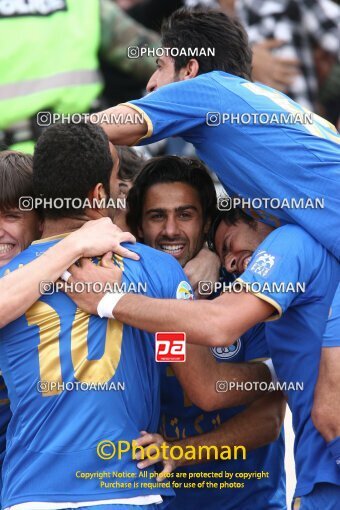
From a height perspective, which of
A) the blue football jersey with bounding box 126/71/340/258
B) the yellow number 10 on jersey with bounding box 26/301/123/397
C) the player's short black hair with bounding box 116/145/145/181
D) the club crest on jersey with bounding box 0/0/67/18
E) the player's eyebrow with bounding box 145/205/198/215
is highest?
the club crest on jersey with bounding box 0/0/67/18

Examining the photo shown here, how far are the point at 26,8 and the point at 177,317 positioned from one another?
308 cm

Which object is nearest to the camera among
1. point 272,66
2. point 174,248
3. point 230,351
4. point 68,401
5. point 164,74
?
point 68,401

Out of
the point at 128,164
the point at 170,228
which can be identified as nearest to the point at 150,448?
the point at 170,228

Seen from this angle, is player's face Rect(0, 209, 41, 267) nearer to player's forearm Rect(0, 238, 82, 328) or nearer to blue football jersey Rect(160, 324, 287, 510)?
player's forearm Rect(0, 238, 82, 328)

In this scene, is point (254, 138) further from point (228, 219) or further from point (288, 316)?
point (288, 316)

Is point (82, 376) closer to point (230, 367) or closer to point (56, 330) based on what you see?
point (56, 330)

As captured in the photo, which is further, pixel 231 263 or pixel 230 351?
pixel 231 263

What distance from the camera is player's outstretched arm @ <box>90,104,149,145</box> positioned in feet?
15.0

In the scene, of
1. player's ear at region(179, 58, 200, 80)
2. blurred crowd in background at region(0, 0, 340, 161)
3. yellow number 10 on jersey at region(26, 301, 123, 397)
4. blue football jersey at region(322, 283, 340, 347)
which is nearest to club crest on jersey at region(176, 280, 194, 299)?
yellow number 10 on jersey at region(26, 301, 123, 397)

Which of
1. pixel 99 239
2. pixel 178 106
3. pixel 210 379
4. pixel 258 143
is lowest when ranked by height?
pixel 210 379

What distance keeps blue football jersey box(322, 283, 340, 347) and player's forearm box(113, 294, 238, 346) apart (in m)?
0.37

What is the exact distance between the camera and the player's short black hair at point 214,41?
513 centimetres

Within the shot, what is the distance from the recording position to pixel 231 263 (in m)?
5.00

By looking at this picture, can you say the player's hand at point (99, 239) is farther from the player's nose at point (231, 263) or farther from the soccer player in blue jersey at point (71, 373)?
the player's nose at point (231, 263)
